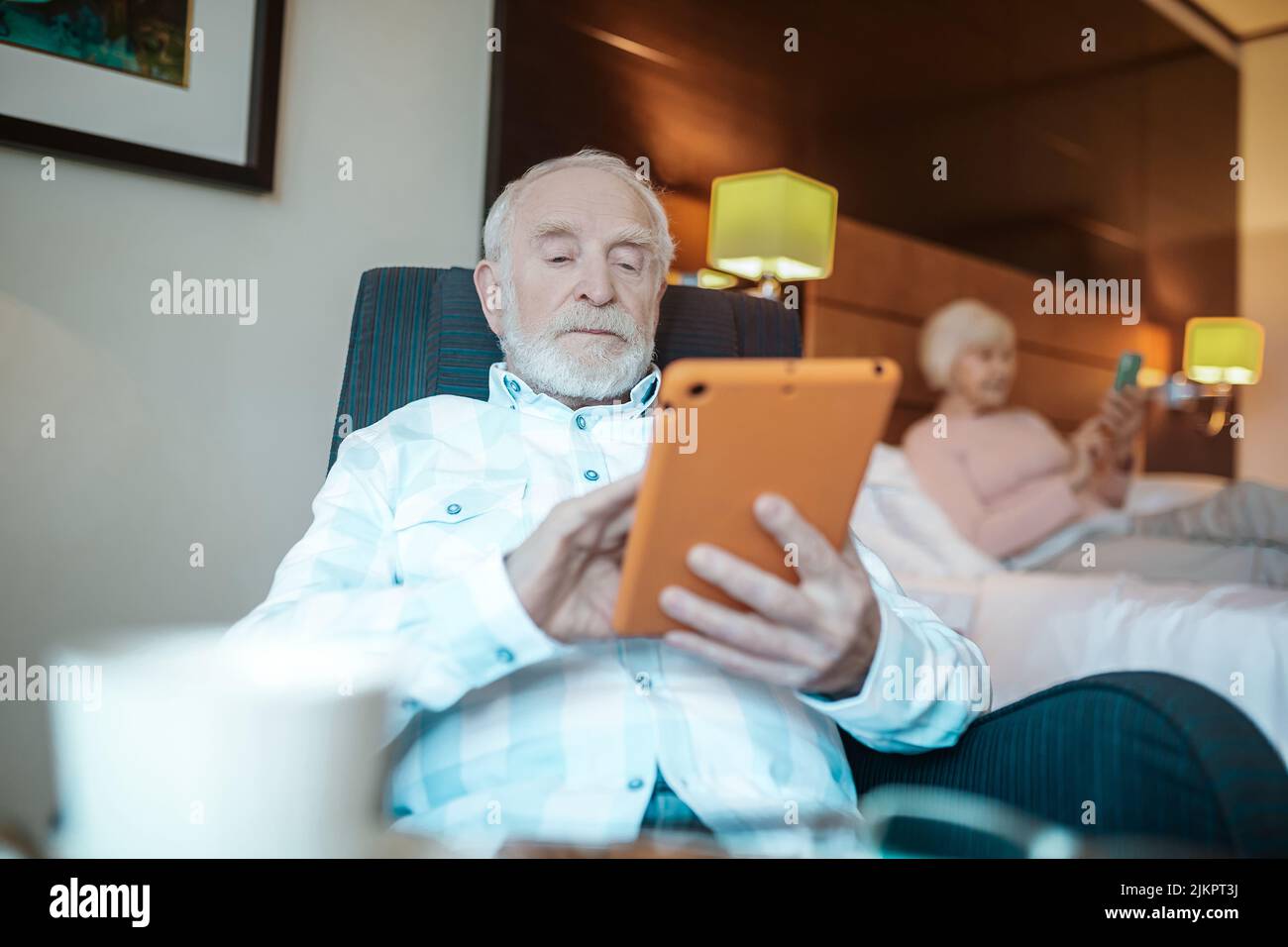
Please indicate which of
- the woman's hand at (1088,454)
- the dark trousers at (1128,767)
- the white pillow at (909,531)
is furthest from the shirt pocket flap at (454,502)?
the woman's hand at (1088,454)

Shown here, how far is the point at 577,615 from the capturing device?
0.64 meters

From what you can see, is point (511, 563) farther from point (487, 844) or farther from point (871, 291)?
point (871, 291)

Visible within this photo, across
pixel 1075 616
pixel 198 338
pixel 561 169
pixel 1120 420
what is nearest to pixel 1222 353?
pixel 1120 420

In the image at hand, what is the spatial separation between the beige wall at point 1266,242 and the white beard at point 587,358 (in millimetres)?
3650

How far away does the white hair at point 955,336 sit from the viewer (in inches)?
99.7

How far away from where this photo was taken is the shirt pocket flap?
0.81m

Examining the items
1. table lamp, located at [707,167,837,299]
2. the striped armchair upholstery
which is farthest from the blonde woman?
the striped armchair upholstery

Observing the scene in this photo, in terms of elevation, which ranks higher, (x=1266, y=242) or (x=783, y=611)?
(x=1266, y=242)

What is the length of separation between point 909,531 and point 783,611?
141 centimetres

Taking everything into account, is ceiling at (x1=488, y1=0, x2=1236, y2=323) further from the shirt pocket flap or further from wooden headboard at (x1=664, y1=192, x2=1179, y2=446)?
the shirt pocket flap

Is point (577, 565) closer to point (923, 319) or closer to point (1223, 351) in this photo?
point (923, 319)

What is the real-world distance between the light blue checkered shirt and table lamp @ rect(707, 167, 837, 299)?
1138 millimetres
